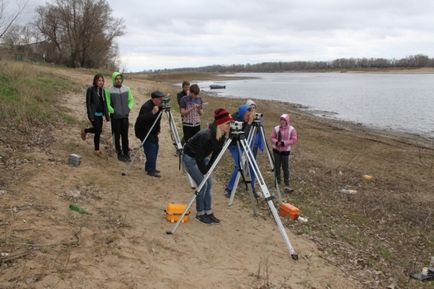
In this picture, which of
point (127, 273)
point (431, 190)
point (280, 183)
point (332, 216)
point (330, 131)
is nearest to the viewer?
point (127, 273)

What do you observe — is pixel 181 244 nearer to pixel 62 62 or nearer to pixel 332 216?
pixel 332 216

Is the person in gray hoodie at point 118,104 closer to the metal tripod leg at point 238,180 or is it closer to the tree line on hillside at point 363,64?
the metal tripod leg at point 238,180

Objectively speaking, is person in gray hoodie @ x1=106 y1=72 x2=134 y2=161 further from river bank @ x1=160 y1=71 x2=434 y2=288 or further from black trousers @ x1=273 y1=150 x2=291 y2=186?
black trousers @ x1=273 y1=150 x2=291 y2=186

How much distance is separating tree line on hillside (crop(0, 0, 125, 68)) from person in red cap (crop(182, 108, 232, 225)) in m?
47.4

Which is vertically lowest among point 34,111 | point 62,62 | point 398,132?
point 398,132

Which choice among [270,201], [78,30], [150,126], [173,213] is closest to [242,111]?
[150,126]

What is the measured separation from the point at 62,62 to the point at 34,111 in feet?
152

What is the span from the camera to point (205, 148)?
20.4 feet

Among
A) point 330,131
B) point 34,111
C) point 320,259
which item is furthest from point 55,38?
point 320,259

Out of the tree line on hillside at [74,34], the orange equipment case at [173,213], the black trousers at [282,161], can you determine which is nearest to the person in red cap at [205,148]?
the orange equipment case at [173,213]

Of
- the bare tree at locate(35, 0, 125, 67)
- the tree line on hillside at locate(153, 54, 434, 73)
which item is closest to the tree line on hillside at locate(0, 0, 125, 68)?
the bare tree at locate(35, 0, 125, 67)

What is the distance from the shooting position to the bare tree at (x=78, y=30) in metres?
49.6

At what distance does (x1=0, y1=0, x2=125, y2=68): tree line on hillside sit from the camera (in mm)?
49562

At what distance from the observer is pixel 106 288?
14.3 ft
